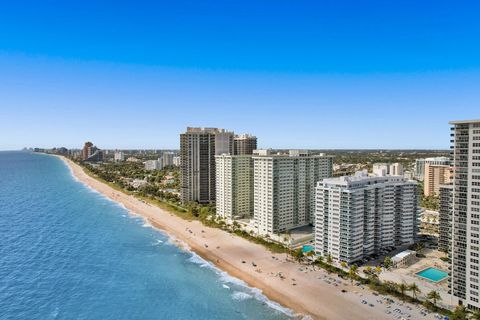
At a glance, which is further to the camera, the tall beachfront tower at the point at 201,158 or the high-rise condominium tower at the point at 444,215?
the tall beachfront tower at the point at 201,158

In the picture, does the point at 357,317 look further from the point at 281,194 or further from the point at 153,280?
the point at 281,194

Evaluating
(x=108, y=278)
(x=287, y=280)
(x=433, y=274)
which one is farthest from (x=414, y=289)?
(x=108, y=278)

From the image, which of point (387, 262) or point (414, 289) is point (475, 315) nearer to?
point (414, 289)

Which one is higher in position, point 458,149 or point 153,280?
point 458,149

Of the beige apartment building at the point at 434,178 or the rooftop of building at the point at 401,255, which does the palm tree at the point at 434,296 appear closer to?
the rooftop of building at the point at 401,255

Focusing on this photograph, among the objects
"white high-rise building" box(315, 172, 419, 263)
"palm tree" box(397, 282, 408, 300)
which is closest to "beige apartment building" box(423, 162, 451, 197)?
"white high-rise building" box(315, 172, 419, 263)

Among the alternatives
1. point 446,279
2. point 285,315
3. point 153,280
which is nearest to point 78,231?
point 153,280

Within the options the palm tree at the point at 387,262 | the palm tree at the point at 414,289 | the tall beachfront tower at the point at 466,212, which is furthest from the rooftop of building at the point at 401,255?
the tall beachfront tower at the point at 466,212
